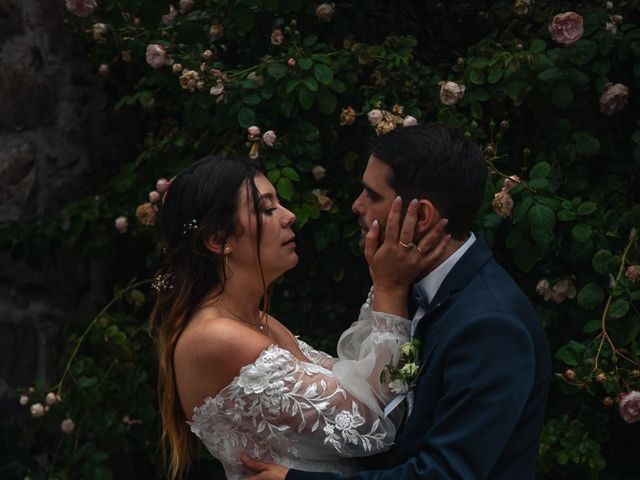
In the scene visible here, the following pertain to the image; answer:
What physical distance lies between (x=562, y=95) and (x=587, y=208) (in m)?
0.35

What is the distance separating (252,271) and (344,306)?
1247 mm

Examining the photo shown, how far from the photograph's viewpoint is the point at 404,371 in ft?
9.02

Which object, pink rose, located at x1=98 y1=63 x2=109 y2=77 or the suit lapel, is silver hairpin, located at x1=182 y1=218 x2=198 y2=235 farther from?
pink rose, located at x1=98 y1=63 x2=109 y2=77

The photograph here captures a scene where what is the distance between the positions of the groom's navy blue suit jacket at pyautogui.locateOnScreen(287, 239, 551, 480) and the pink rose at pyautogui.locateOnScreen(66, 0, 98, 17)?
1868 millimetres

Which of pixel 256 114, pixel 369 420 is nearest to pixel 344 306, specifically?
pixel 256 114

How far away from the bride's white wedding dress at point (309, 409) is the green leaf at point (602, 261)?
2.87 feet

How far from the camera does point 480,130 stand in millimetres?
3777

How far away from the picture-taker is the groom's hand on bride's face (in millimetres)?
2898

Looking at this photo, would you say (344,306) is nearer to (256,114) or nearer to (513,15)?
(256,114)

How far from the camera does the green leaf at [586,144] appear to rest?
372cm

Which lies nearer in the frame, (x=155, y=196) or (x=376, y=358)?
(x=376, y=358)

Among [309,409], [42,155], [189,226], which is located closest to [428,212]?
[309,409]

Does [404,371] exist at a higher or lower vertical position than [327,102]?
higher

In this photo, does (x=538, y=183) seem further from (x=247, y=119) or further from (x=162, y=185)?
(x=162, y=185)
